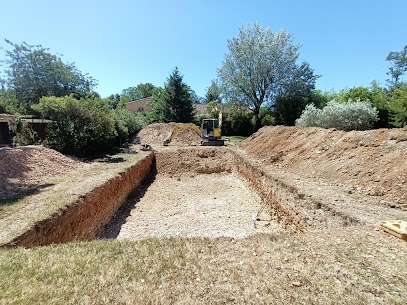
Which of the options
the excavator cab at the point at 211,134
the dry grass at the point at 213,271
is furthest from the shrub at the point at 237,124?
the dry grass at the point at 213,271

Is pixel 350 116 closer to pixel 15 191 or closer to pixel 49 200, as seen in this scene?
pixel 49 200

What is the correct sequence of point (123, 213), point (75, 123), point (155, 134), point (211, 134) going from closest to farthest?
point (123, 213)
point (75, 123)
point (211, 134)
point (155, 134)

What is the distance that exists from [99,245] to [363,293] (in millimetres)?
2966

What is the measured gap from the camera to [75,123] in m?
11.9

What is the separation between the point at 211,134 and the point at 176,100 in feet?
35.7

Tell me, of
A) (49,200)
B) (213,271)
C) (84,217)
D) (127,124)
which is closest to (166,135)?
(127,124)

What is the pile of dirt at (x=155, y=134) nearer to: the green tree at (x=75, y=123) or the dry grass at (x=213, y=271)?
the green tree at (x=75, y=123)

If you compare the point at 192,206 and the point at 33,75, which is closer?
the point at 192,206

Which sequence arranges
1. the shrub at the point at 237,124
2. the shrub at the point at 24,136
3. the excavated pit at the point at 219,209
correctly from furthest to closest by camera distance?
1. the shrub at the point at 237,124
2. the shrub at the point at 24,136
3. the excavated pit at the point at 219,209

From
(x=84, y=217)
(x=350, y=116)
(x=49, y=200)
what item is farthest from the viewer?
(x=350, y=116)

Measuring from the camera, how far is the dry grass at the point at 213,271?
222 centimetres

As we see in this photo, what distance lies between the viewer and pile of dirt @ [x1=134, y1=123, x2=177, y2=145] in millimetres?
20688

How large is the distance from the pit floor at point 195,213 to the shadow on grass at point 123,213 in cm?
3

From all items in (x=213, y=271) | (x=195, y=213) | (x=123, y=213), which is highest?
(x=213, y=271)
